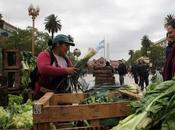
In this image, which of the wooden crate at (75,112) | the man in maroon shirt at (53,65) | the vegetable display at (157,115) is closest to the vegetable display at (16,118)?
the man in maroon shirt at (53,65)

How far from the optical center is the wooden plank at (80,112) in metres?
3.51

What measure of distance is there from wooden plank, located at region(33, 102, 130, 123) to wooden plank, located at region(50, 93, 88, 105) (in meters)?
0.98

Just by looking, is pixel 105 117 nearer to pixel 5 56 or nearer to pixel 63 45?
pixel 63 45

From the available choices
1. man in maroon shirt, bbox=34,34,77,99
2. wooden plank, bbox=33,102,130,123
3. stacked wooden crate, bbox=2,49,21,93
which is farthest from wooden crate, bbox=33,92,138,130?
stacked wooden crate, bbox=2,49,21,93

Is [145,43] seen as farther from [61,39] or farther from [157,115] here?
[157,115]

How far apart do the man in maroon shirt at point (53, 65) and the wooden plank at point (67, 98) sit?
367 mm

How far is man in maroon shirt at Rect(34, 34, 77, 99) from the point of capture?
511 centimetres

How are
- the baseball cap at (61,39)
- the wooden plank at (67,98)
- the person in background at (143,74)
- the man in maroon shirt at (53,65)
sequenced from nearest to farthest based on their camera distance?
1. the wooden plank at (67,98)
2. the man in maroon shirt at (53,65)
3. the baseball cap at (61,39)
4. the person in background at (143,74)

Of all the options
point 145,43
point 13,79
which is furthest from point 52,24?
point 13,79

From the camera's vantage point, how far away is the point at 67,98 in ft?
15.5

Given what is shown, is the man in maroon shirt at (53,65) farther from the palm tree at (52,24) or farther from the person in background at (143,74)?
the palm tree at (52,24)

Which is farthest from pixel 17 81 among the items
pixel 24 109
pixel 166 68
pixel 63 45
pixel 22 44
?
pixel 22 44

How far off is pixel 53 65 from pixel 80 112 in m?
1.80

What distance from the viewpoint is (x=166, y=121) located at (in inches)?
121
